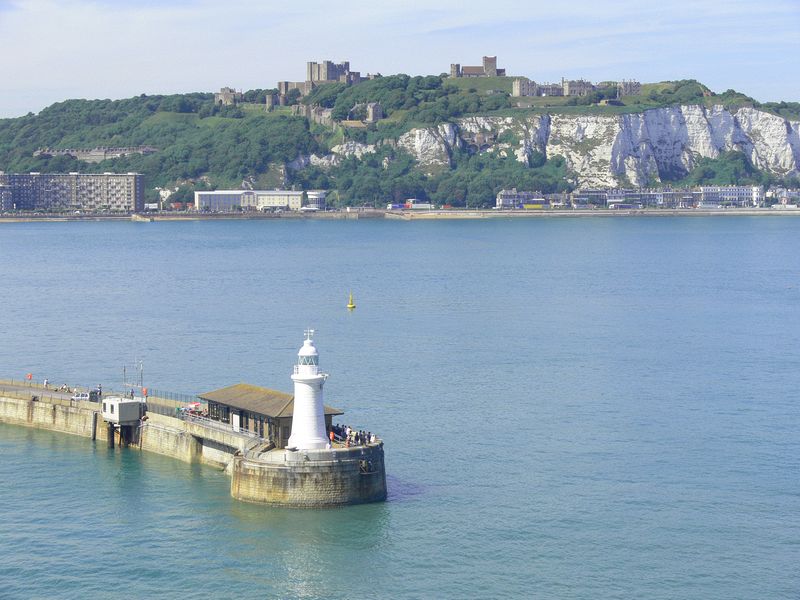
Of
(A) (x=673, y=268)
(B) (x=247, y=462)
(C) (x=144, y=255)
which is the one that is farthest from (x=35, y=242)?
(B) (x=247, y=462)

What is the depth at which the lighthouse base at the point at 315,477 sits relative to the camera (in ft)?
117

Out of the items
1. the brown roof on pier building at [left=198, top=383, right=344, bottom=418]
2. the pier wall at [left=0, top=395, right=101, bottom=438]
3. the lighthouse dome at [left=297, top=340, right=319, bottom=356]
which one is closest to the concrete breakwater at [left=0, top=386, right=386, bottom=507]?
the brown roof on pier building at [left=198, top=383, right=344, bottom=418]

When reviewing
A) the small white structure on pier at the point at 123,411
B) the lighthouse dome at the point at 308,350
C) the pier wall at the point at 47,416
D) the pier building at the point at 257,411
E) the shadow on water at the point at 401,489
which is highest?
the lighthouse dome at the point at 308,350

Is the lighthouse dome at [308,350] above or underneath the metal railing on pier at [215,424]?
above

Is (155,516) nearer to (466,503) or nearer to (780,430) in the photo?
(466,503)

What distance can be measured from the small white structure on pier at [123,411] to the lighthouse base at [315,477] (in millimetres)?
8308

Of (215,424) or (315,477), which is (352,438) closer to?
(315,477)

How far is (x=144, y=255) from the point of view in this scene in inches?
5536

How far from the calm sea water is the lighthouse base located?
50 cm

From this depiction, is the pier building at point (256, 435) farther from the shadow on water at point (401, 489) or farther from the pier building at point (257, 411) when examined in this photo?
the shadow on water at point (401, 489)

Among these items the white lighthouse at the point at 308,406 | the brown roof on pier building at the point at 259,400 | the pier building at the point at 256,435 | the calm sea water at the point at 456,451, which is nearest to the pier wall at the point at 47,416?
the pier building at the point at 256,435

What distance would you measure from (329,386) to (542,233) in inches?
5553

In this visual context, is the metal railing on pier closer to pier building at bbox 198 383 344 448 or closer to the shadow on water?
pier building at bbox 198 383 344 448

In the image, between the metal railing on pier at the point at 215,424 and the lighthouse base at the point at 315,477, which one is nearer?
the lighthouse base at the point at 315,477
